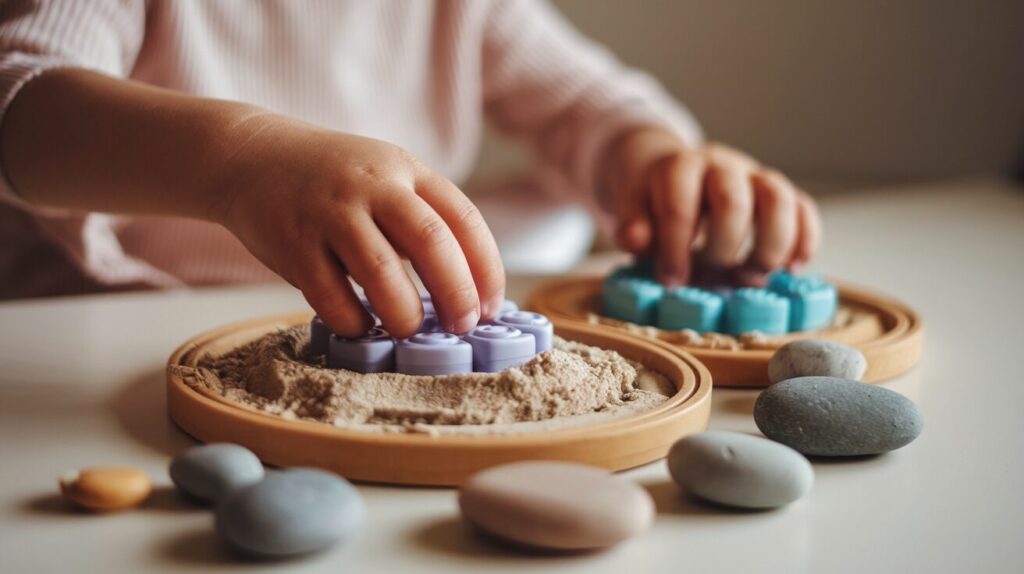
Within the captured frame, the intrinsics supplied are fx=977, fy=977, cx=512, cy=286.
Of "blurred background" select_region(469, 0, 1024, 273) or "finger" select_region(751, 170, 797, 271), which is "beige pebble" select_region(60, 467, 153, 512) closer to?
"finger" select_region(751, 170, 797, 271)

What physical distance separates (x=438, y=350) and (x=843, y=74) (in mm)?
1556

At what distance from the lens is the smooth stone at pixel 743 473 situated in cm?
37

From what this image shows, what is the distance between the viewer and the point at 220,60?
974 millimetres

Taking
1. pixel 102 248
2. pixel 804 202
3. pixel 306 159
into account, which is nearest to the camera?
pixel 306 159

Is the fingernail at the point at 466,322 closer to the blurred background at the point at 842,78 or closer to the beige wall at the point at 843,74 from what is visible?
the blurred background at the point at 842,78

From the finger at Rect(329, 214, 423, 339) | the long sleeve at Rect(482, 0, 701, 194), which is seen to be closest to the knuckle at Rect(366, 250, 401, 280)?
the finger at Rect(329, 214, 423, 339)

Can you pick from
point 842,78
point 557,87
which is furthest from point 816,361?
point 842,78

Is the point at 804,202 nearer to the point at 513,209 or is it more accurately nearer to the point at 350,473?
the point at 350,473

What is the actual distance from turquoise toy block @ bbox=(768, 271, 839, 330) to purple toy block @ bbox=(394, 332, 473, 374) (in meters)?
0.25

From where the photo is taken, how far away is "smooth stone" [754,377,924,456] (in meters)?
0.43

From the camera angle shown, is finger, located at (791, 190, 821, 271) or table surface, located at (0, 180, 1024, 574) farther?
finger, located at (791, 190, 821, 271)

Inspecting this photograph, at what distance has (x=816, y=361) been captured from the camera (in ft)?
1.68

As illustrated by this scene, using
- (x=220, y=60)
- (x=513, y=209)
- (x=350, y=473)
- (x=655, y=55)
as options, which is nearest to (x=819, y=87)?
(x=655, y=55)

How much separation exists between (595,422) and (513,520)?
0.10 meters
